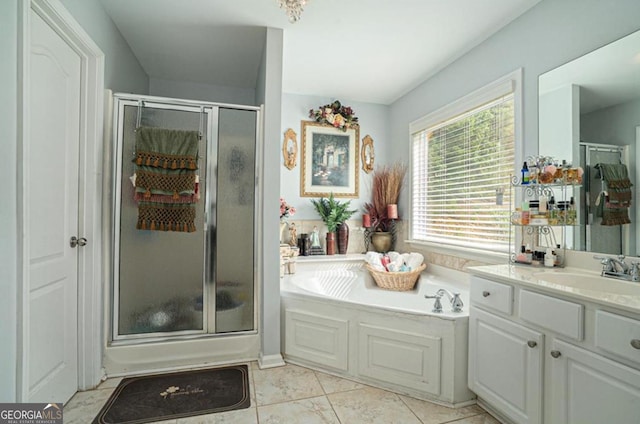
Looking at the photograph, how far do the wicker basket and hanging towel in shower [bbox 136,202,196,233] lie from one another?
1.76 m

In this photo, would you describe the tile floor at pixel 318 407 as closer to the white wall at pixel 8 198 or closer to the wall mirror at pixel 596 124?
the white wall at pixel 8 198

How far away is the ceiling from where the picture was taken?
2.11m

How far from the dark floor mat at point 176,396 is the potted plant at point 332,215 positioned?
63.5 inches

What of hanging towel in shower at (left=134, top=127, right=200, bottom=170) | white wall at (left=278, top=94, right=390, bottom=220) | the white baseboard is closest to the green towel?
hanging towel in shower at (left=134, top=127, right=200, bottom=170)

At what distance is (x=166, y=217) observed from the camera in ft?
7.21

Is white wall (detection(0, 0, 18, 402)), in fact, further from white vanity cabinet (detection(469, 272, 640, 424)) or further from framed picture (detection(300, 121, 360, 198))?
framed picture (detection(300, 121, 360, 198))

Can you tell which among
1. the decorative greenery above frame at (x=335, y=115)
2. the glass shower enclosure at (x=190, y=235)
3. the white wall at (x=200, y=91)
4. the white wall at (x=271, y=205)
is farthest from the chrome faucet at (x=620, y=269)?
the white wall at (x=200, y=91)

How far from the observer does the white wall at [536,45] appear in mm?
1676

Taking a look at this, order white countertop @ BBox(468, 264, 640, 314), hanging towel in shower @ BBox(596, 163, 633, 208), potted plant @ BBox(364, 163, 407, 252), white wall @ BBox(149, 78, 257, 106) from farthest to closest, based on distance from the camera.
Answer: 1. potted plant @ BBox(364, 163, 407, 252)
2. white wall @ BBox(149, 78, 257, 106)
3. hanging towel in shower @ BBox(596, 163, 633, 208)
4. white countertop @ BBox(468, 264, 640, 314)

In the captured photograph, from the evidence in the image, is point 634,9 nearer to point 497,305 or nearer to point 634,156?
point 634,156

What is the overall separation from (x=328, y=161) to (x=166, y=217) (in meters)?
1.96

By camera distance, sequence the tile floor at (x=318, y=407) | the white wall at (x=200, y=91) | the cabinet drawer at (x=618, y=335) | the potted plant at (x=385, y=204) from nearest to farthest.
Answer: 1. the cabinet drawer at (x=618, y=335)
2. the tile floor at (x=318, y=407)
3. the white wall at (x=200, y=91)
4. the potted plant at (x=385, y=204)

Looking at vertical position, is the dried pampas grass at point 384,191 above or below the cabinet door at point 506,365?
above

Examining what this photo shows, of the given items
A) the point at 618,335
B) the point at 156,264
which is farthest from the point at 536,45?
the point at 156,264
